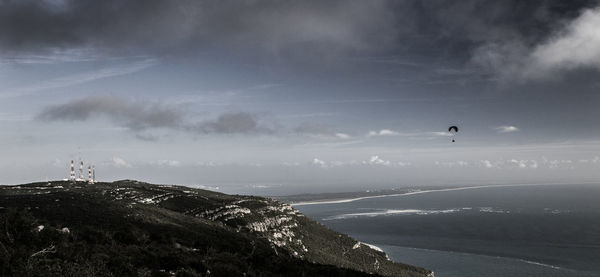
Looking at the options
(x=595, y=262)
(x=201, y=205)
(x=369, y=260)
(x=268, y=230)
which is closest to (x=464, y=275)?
(x=369, y=260)

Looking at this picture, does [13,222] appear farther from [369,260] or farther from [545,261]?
[545,261]

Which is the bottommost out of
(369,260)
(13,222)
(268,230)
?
(369,260)

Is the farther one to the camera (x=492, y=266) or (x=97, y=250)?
(x=492, y=266)

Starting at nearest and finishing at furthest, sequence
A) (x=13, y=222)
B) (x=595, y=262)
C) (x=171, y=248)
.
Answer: (x=13, y=222) → (x=171, y=248) → (x=595, y=262)

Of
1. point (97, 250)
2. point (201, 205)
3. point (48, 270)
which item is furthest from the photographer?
point (201, 205)

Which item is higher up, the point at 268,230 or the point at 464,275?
the point at 268,230

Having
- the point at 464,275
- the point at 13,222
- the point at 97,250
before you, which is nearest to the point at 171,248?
the point at 97,250
